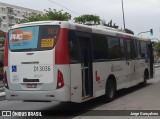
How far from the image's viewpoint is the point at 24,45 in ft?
37.8

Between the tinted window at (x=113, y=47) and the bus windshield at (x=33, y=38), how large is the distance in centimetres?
378

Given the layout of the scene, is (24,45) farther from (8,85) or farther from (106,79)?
(106,79)

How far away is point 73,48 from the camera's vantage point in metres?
11.4

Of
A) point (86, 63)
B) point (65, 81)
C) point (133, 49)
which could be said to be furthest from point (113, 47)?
point (65, 81)

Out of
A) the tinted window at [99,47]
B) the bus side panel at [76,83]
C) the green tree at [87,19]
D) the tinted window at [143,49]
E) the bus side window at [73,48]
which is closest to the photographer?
the bus side panel at [76,83]

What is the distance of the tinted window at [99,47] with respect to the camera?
42.8ft

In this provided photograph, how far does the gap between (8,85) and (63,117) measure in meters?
1.99

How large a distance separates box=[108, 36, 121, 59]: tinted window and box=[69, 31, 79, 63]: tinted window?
308 cm

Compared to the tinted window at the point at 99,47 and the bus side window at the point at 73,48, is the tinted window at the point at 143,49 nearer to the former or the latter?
the tinted window at the point at 99,47

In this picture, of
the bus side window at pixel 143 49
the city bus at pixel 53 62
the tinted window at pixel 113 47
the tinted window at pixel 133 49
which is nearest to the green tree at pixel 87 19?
the bus side window at pixel 143 49

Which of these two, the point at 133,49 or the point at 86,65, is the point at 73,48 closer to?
the point at 86,65

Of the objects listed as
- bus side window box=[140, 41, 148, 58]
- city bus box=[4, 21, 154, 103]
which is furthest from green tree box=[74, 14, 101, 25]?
city bus box=[4, 21, 154, 103]

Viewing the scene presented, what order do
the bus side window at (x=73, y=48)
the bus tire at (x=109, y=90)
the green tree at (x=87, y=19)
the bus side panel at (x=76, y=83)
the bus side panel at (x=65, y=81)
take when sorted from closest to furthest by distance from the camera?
the bus side panel at (x=65, y=81) < the bus side panel at (x=76, y=83) < the bus side window at (x=73, y=48) < the bus tire at (x=109, y=90) < the green tree at (x=87, y=19)

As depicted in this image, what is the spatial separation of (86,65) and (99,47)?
1.35 metres
